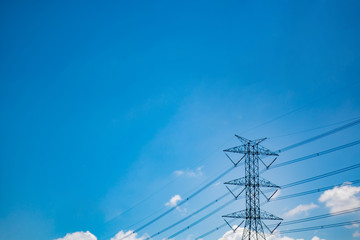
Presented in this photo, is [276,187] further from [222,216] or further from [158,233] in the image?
[158,233]

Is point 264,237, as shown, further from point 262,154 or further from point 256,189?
point 262,154

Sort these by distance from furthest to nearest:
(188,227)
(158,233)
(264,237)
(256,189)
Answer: (158,233) < (188,227) < (256,189) < (264,237)

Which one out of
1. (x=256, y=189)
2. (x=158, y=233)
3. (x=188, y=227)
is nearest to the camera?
(x=256, y=189)

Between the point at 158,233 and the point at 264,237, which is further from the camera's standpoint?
the point at 158,233

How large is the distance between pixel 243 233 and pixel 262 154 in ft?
33.1

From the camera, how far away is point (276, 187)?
35.1m


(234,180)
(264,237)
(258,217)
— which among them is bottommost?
(264,237)

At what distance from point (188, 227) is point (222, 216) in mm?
8336

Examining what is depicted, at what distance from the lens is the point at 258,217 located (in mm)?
33375

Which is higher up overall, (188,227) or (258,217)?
(188,227)

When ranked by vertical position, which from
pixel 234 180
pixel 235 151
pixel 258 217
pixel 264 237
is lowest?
pixel 264 237

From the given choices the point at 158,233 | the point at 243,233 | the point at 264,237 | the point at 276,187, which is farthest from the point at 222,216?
the point at 158,233

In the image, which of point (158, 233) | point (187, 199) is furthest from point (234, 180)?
point (158, 233)

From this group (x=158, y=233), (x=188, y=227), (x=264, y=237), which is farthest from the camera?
(x=158, y=233)
